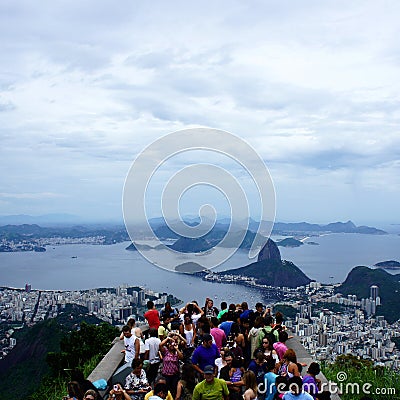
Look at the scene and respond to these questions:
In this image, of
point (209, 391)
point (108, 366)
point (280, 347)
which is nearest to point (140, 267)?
point (108, 366)

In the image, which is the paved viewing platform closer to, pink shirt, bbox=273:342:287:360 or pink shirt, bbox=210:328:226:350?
pink shirt, bbox=273:342:287:360

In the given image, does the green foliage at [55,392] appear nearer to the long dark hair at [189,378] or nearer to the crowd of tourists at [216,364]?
the crowd of tourists at [216,364]

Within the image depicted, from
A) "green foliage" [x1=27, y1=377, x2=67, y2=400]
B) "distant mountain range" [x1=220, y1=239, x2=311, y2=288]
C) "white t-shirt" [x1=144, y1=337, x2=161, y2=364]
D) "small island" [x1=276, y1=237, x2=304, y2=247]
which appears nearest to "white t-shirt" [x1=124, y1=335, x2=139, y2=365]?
"white t-shirt" [x1=144, y1=337, x2=161, y2=364]

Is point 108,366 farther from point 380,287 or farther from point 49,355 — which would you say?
point 380,287

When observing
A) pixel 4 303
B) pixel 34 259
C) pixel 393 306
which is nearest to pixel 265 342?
pixel 393 306

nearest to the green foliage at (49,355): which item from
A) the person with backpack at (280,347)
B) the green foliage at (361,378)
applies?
the person with backpack at (280,347)

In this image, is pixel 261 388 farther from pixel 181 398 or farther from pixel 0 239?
pixel 0 239
